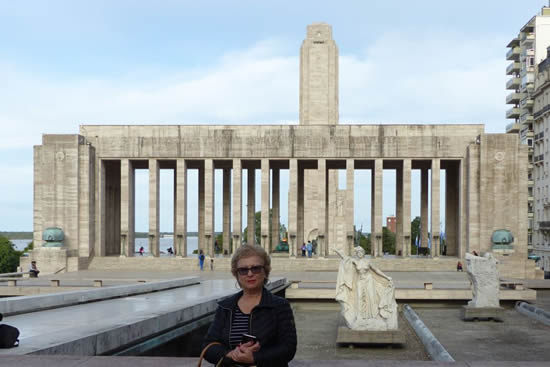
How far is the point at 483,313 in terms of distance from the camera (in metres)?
21.5

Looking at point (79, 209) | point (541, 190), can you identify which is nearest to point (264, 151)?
point (79, 209)

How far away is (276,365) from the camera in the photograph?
5.09 meters

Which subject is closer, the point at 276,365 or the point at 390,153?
the point at 276,365

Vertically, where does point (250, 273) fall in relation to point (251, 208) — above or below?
above

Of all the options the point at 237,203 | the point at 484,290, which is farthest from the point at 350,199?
the point at 484,290

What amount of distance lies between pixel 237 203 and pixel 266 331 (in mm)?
39185

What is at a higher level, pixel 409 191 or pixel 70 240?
pixel 409 191

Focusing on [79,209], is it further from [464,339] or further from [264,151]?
[464,339]

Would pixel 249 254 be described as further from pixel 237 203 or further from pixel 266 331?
pixel 237 203

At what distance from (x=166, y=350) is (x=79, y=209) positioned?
33562 mm

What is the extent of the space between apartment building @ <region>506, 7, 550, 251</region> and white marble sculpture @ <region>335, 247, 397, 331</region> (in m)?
51.5

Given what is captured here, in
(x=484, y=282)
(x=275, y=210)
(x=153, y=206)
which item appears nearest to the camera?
(x=484, y=282)

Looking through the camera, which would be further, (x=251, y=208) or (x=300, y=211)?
(x=300, y=211)

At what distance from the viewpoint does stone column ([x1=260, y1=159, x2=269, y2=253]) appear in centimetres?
4297
